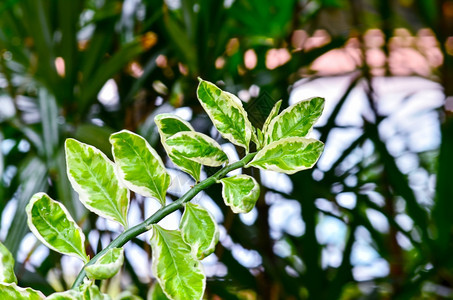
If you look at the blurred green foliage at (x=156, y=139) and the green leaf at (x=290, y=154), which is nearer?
the green leaf at (x=290, y=154)

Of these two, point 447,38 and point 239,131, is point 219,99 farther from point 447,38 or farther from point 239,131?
point 447,38

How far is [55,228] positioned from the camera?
150 mm

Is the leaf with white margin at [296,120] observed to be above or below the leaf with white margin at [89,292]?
above

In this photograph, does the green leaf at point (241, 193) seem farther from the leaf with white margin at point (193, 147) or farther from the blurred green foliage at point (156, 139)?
the blurred green foliage at point (156, 139)

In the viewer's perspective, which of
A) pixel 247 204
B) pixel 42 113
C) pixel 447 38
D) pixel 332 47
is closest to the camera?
pixel 247 204

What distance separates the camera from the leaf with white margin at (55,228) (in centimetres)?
14

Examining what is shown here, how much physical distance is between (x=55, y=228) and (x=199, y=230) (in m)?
0.05

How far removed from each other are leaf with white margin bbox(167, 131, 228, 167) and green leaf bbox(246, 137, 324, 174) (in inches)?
0.5

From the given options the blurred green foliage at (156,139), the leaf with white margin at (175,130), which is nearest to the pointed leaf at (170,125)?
the leaf with white margin at (175,130)

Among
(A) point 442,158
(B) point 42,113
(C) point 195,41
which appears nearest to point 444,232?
(A) point 442,158

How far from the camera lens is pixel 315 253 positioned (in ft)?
1.86

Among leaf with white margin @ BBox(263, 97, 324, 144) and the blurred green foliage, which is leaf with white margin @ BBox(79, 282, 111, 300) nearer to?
leaf with white margin @ BBox(263, 97, 324, 144)

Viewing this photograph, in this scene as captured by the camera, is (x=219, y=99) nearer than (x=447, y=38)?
Yes

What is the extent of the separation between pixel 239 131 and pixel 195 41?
1.49 ft
